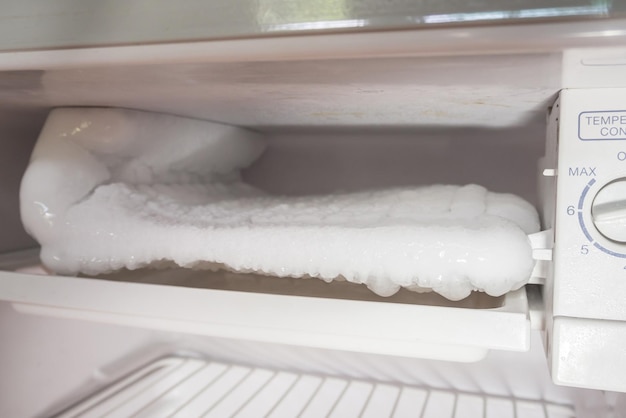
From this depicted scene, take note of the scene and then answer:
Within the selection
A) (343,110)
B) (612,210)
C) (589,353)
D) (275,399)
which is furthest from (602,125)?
(275,399)

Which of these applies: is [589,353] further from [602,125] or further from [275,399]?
[275,399]

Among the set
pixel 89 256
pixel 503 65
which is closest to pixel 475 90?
pixel 503 65

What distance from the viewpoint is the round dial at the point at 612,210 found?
438 millimetres

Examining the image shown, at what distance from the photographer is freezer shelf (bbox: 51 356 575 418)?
2.90 ft

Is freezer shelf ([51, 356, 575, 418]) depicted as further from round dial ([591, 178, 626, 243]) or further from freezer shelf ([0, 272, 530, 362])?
round dial ([591, 178, 626, 243])

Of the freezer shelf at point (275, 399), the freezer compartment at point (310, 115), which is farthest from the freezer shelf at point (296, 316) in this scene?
the freezer shelf at point (275, 399)

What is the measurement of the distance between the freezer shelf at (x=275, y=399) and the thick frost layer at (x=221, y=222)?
1.21 ft

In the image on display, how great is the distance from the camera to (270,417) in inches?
36.1

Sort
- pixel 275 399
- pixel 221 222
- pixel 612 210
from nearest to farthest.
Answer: pixel 612 210 < pixel 221 222 < pixel 275 399

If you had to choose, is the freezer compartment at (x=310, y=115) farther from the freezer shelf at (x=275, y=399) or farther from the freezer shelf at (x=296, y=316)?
the freezer shelf at (x=275, y=399)

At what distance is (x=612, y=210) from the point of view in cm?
44

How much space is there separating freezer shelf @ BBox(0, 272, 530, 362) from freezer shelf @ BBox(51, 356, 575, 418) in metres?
0.37

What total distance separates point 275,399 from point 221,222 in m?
0.47

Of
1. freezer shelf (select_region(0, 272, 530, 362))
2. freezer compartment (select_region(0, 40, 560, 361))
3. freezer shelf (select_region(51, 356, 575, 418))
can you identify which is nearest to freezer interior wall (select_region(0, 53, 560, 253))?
freezer compartment (select_region(0, 40, 560, 361))
